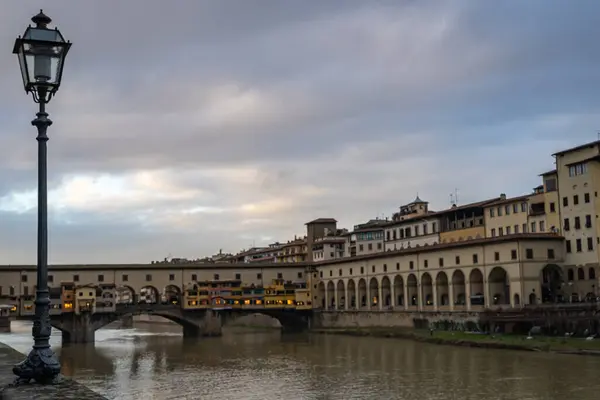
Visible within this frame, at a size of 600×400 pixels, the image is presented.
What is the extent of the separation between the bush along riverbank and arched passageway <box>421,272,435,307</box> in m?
4.97

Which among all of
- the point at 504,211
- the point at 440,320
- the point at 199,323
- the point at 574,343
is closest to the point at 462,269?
the point at 440,320

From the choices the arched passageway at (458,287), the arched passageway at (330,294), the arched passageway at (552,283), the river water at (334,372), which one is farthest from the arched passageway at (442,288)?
the arched passageway at (330,294)

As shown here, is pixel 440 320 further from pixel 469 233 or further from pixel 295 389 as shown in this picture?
pixel 295 389

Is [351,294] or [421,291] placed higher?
[421,291]

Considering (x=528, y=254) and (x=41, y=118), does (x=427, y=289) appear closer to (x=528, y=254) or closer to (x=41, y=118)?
(x=528, y=254)

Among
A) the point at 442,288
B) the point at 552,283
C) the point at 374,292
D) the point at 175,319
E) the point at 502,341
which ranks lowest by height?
the point at 502,341

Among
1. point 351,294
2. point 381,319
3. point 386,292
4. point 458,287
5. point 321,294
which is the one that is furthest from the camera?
point 321,294

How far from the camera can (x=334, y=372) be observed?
5112 cm

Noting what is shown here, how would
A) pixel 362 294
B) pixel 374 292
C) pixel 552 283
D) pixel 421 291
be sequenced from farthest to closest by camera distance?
pixel 362 294 < pixel 374 292 < pixel 421 291 < pixel 552 283

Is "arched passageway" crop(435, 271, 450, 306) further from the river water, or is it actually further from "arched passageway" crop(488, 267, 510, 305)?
the river water

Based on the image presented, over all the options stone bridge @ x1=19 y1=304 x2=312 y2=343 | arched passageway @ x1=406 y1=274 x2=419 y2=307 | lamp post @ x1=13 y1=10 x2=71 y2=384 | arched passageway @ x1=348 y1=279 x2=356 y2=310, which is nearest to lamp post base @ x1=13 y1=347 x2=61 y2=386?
lamp post @ x1=13 y1=10 x2=71 y2=384

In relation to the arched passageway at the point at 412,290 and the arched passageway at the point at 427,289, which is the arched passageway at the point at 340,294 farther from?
the arched passageway at the point at 427,289

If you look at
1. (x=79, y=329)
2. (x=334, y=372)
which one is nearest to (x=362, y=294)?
(x=79, y=329)

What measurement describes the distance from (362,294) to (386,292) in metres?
6.56
